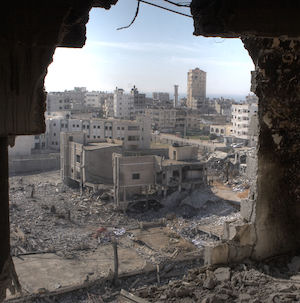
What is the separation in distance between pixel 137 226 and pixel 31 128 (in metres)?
20.2

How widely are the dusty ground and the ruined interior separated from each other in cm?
1113

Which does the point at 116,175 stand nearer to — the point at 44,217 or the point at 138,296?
the point at 44,217

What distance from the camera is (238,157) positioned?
32.7 metres

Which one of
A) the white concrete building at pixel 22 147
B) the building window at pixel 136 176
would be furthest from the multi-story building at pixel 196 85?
the building window at pixel 136 176

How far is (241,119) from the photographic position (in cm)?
4662

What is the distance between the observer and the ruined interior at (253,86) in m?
1.87

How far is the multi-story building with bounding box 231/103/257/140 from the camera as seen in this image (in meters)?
45.5

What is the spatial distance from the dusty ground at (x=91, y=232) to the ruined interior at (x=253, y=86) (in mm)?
11134

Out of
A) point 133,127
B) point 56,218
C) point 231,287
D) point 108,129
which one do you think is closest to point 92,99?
point 108,129

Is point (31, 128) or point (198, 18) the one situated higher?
point (198, 18)

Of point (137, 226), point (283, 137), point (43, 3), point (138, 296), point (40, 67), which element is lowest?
point (137, 226)

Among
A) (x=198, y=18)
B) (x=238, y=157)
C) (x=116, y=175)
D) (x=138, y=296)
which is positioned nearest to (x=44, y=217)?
(x=116, y=175)

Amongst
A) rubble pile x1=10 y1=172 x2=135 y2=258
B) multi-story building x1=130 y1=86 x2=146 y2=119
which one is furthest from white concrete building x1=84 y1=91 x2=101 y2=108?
rubble pile x1=10 y1=172 x2=135 y2=258

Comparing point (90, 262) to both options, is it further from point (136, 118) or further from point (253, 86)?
point (136, 118)
